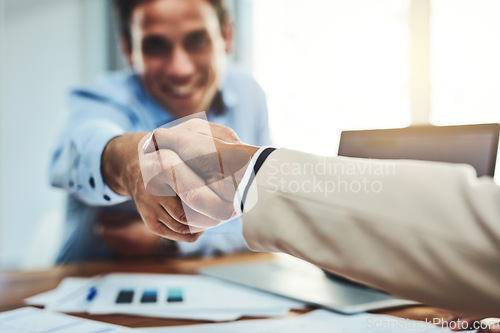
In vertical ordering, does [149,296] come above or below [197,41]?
below

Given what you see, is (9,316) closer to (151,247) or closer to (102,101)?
(151,247)

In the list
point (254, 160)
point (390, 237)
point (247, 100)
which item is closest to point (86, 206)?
point (247, 100)

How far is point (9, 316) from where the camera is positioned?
525 millimetres

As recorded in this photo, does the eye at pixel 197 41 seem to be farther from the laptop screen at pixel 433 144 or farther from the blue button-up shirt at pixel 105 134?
the laptop screen at pixel 433 144

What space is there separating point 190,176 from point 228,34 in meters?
1.57

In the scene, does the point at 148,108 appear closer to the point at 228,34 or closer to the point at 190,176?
the point at 228,34

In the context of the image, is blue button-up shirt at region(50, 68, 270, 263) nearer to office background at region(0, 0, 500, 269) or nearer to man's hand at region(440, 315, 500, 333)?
office background at region(0, 0, 500, 269)

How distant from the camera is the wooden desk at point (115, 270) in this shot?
1.68ft

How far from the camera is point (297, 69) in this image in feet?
5.91

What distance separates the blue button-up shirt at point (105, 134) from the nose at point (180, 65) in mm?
119

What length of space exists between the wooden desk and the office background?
0.37 metres

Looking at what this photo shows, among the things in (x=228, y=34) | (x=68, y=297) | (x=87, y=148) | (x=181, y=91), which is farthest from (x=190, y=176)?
(x=228, y=34)

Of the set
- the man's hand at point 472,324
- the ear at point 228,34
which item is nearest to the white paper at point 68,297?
the man's hand at point 472,324

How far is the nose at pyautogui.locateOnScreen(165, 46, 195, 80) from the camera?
1.30 m
